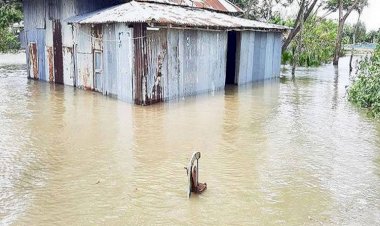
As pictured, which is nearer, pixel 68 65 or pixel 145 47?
pixel 145 47

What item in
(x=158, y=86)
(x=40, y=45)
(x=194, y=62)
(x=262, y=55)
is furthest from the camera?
(x=262, y=55)

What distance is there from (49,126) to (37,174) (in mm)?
3835

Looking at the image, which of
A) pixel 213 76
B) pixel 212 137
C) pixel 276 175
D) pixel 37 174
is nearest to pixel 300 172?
pixel 276 175

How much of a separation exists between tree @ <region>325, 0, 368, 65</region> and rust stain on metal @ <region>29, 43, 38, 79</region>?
856 inches

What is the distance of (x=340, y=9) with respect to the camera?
1289 inches

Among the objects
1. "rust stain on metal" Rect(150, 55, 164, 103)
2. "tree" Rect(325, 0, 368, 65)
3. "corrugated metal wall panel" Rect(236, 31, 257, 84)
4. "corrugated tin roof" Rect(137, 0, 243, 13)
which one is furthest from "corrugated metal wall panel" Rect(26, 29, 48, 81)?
"tree" Rect(325, 0, 368, 65)

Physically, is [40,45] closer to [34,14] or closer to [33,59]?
[33,59]

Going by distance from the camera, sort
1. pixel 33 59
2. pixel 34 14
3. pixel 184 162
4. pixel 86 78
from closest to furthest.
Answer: pixel 184 162 < pixel 86 78 < pixel 34 14 < pixel 33 59

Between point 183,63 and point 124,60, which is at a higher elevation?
point 124,60

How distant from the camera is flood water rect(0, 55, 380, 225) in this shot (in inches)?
243

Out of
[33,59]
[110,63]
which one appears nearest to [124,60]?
[110,63]

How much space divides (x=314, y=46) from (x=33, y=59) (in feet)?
71.3

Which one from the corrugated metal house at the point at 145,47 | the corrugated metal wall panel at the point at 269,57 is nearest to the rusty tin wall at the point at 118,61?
the corrugated metal house at the point at 145,47

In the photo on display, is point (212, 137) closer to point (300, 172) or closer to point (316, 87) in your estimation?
point (300, 172)
